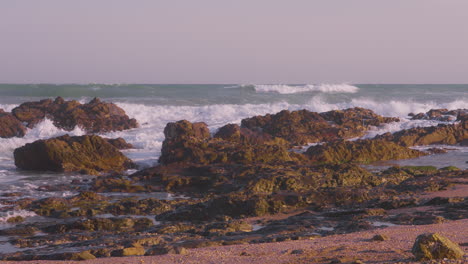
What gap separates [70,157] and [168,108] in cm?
2474

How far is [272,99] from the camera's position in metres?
57.8

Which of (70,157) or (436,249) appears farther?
(70,157)

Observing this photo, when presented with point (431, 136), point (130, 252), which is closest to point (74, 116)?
point (431, 136)

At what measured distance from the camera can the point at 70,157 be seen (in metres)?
18.2

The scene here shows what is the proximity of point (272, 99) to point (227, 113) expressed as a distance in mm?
20363

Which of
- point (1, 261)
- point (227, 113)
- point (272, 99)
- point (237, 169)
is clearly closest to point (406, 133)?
point (237, 169)

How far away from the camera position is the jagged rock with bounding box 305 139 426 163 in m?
19.4

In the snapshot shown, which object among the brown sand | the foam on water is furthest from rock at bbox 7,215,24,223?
the brown sand

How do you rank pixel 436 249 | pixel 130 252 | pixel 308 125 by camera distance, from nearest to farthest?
pixel 436 249 → pixel 130 252 → pixel 308 125

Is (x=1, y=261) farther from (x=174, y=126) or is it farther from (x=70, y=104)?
(x=70, y=104)

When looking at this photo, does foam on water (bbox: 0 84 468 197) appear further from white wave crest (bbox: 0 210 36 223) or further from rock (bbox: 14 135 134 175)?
white wave crest (bbox: 0 210 36 223)

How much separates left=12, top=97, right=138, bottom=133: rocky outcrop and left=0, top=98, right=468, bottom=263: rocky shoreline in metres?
6.56

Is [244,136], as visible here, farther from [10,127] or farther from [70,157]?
[10,127]

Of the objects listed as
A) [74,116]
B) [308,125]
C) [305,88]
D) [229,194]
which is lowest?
[229,194]
